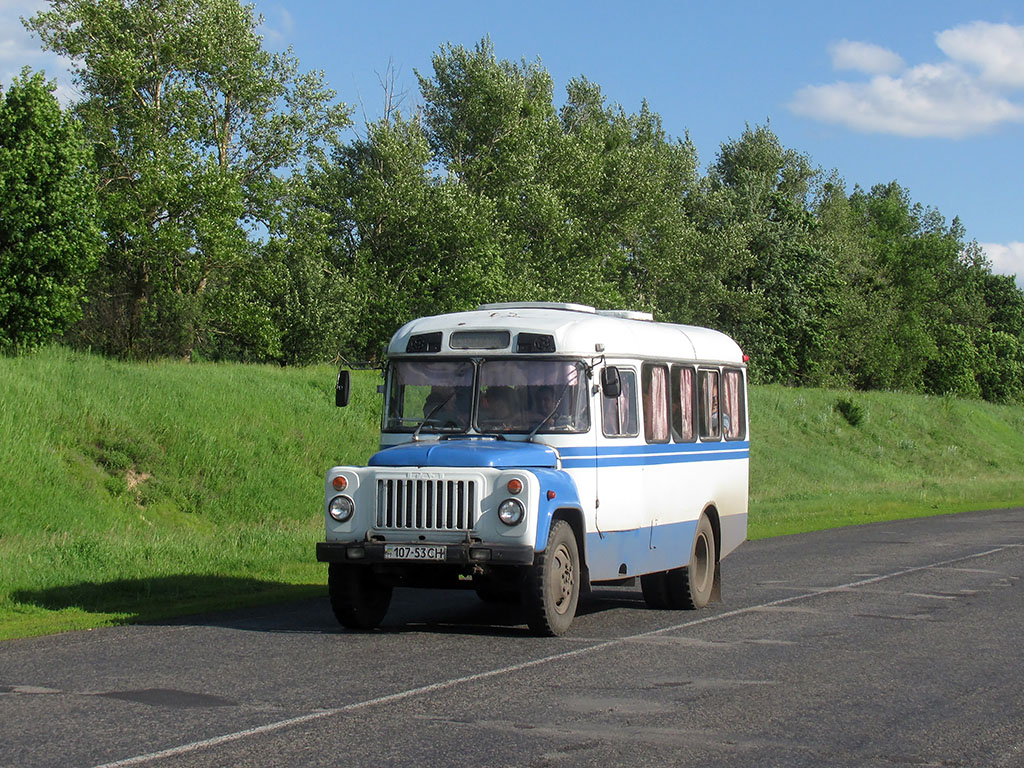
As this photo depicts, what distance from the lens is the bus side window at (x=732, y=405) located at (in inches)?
649

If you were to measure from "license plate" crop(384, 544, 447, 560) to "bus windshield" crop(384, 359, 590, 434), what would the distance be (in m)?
1.58

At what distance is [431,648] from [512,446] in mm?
2090

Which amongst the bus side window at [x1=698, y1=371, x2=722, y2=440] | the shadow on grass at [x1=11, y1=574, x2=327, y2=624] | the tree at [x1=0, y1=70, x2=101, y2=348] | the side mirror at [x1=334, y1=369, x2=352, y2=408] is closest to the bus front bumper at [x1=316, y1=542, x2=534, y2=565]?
the side mirror at [x1=334, y1=369, x2=352, y2=408]

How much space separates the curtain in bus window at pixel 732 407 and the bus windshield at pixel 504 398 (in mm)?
4106

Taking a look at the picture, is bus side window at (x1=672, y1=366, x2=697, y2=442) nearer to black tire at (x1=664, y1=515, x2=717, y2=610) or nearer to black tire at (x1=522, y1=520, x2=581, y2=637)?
black tire at (x1=664, y1=515, x2=717, y2=610)

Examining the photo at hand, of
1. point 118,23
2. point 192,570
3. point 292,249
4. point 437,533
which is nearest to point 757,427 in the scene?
point 292,249

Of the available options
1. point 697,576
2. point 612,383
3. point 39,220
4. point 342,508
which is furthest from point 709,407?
point 39,220

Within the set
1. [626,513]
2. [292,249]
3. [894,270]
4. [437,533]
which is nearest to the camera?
[437,533]

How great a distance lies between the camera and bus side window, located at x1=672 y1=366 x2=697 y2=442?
48.4ft

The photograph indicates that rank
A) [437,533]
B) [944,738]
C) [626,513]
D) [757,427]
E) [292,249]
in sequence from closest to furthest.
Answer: [944,738], [437,533], [626,513], [292,249], [757,427]

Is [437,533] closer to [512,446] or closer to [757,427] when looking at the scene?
[512,446]

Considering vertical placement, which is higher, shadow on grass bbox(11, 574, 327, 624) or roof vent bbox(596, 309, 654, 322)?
roof vent bbox(596, 309, 654, 322)

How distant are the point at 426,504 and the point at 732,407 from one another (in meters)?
6.23

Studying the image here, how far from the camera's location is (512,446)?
484 inches
